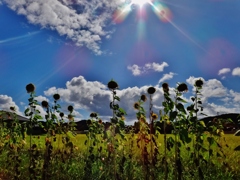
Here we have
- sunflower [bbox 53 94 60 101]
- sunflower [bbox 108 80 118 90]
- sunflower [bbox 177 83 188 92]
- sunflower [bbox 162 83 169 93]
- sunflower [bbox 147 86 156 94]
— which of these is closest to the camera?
sunflower [bbox 162 83 169 93]

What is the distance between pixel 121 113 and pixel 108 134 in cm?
44

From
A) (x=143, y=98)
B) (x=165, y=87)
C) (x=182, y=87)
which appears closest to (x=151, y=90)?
(x=143, y=98)

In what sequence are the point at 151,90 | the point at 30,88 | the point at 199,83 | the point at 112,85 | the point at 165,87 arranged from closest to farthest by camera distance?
the point at 165,87, the point at 112,85, the point at 199,83, the point at 151,90, the point at 30,88

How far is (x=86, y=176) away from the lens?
7121 millimetres

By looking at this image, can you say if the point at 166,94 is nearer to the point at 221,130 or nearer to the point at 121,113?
the point at 121,113

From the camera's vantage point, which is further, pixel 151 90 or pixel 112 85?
pixel 151 90

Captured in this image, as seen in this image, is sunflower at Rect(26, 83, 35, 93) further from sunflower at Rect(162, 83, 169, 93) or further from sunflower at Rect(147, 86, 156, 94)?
sunflower at Rect(162, 83, 169, 93)

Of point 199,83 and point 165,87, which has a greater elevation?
point 199,83

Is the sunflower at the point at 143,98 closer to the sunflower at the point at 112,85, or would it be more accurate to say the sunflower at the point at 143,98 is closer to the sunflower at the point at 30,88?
the sunflower at the point at 112,85

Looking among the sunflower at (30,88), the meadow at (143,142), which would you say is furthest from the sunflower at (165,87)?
the sunflower at (30,88)

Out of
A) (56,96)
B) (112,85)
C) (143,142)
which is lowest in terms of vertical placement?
(143,142)

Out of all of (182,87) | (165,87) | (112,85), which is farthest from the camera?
(112,85)

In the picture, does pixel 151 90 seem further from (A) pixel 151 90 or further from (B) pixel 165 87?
(B) pixel 165 87

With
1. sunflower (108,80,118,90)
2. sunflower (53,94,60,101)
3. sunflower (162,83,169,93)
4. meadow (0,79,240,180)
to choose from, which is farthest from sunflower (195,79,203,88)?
sunflower (53,94,60,101)
